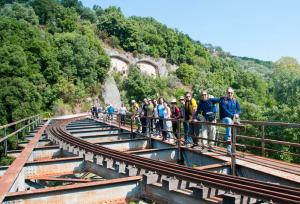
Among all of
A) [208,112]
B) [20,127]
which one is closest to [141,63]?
[20,127]

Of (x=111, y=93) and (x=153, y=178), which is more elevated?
(x=111, y=93)

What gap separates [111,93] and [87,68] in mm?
7200

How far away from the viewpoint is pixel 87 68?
63.6 m

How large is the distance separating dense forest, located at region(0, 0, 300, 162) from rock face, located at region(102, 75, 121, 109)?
1481 mm

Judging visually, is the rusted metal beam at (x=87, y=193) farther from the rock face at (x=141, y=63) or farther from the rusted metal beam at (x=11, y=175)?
the rock face at (x=141, y=63)

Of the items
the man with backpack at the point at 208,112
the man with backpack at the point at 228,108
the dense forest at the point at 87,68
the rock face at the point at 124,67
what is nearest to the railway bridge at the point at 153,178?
the man with backpack at the point at 208,112

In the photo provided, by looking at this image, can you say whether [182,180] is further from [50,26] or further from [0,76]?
[50,26]

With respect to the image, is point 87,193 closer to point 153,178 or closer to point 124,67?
point 153,178

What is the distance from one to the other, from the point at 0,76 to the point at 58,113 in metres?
9.67

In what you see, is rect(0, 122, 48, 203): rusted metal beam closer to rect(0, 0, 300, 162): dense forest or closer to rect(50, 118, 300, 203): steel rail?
rect(50, 118, 300, 203): steel rail

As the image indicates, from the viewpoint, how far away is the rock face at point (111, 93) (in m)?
67.0

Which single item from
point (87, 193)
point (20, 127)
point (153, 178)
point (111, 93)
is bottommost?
point (20, 127)

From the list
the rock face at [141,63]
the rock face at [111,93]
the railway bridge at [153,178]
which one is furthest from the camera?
the rock face at [141,63]

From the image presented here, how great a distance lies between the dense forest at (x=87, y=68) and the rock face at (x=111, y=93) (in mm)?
1481
